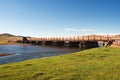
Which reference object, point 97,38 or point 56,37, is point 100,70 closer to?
point 97,38

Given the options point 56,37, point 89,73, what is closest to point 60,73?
point 89,73

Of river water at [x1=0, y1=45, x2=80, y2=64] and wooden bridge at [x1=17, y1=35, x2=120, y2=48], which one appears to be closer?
river water at [x1=0, y1=45, x2=80, y2=64]

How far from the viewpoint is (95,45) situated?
69.6 meters

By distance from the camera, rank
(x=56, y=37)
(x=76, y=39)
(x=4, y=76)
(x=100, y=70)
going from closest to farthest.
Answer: (x=4, y=76) → (x=100, y=70) → (x=76, y=39) → (x=56, y=37)

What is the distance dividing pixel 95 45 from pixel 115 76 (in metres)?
Answer: 54.9

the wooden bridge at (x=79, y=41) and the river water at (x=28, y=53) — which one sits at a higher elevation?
the wooden bridge at (x=79, y=41)

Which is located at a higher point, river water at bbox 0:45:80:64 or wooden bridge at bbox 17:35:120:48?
wooden bridge at bbox 17:35:120:48

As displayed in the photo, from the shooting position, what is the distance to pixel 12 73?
680 inches

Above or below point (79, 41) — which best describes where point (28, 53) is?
below

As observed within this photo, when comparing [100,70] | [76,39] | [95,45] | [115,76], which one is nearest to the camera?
[115,76]

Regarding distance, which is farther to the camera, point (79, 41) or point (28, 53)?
point (79, 41)

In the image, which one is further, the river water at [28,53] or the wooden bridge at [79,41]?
the wooden bridge at [79,41]

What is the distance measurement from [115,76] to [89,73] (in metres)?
2.29

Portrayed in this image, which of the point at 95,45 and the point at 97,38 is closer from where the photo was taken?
the point at 97,38
